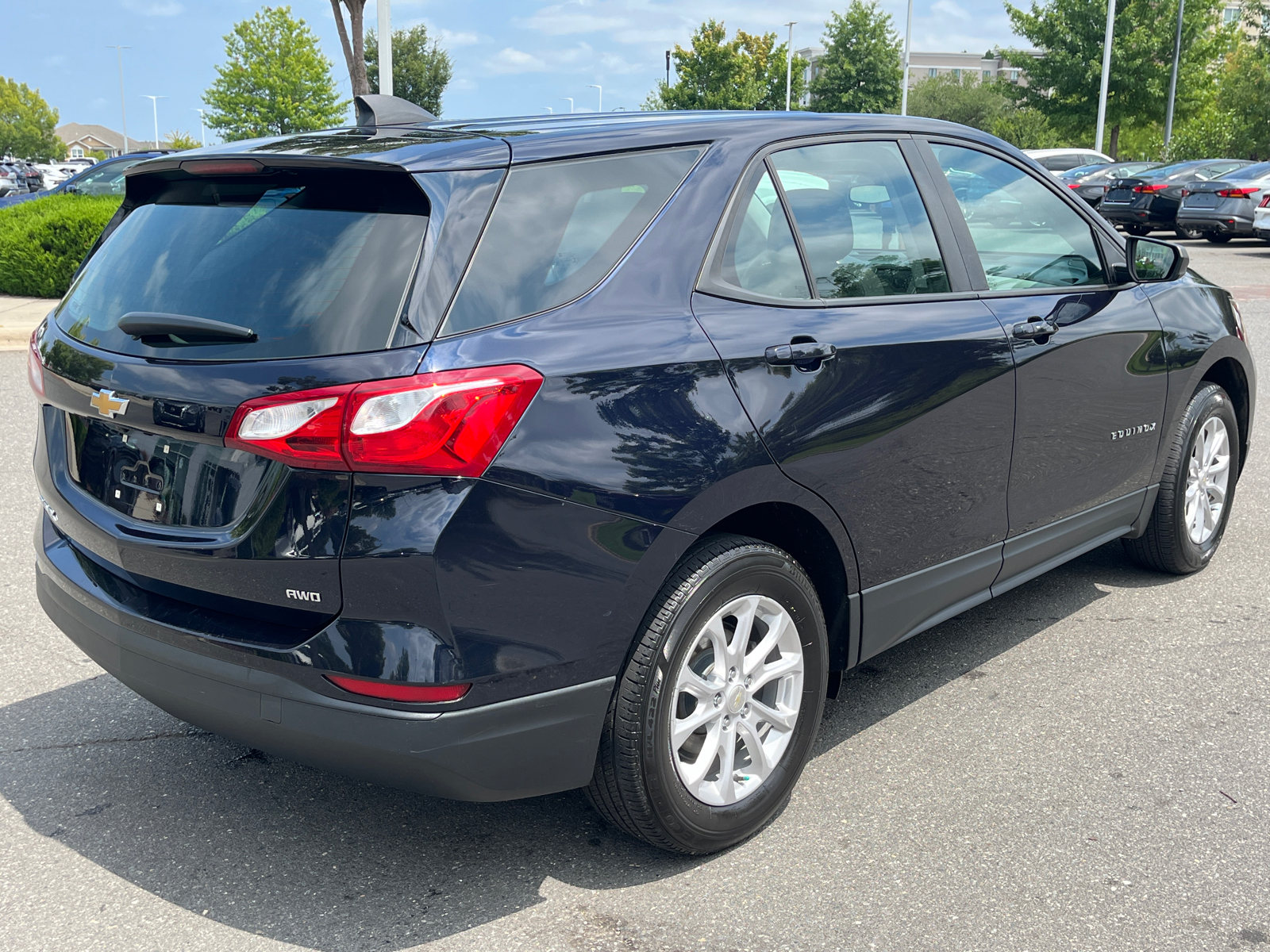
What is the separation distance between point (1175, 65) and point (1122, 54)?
8.88 ft

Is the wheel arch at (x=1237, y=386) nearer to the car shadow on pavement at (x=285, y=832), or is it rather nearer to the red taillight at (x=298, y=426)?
the car shadow on pavement at (x=285, y=832)

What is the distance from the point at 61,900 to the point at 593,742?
1288 mm

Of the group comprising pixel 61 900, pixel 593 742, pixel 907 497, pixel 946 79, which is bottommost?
pixel 61 900

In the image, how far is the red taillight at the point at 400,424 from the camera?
7.49ft

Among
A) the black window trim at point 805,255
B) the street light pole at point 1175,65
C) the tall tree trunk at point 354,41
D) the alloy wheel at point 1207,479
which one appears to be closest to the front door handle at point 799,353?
the black window trim at point 805,255

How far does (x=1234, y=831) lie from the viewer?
9.84 feet

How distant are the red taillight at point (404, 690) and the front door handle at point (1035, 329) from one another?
2.15 metres

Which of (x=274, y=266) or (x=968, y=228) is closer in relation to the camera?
(x=274, y=266)

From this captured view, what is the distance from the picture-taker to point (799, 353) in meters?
2.91

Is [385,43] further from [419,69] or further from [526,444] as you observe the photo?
[419,69]

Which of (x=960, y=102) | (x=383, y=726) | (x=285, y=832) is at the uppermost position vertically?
(x=960, y=102)

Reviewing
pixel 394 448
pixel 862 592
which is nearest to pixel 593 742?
pixel 394 448

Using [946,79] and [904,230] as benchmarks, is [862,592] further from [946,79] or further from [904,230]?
[946,79]

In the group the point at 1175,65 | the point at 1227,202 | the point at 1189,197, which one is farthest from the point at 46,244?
the point at 1175,65
